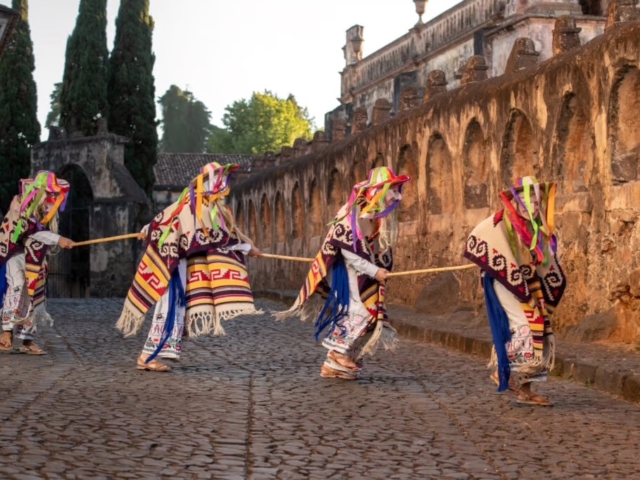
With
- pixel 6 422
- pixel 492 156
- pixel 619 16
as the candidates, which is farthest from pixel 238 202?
pixel 6 422

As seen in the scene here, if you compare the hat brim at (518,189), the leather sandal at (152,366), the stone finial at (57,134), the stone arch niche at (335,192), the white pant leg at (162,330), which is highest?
the stone finial at (57,134)

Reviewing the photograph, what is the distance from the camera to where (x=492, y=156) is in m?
17.9

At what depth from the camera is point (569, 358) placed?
11.4 m

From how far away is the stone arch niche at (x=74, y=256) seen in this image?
1535 inches

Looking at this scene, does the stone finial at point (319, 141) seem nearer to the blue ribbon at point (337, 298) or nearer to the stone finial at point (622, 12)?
the stone finial at point (622, 12)

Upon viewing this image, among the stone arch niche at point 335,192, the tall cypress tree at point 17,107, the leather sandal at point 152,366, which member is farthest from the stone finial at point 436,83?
the tall cypress tree at point 17,107

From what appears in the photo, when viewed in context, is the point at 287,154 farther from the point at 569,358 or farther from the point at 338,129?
the point at 569,358

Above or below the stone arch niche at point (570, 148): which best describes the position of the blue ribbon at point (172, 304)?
below

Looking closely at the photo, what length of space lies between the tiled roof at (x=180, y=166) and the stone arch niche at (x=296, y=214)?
31280mm

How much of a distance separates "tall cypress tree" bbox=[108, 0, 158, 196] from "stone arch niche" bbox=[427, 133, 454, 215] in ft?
75.3

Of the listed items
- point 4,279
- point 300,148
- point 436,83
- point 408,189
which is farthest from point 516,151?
point 300,148

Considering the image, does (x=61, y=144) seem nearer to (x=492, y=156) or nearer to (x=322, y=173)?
(x=322, y=173)

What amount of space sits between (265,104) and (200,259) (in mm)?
71739

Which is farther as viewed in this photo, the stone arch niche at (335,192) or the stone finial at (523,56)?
the stone arch niche at (335,192)
